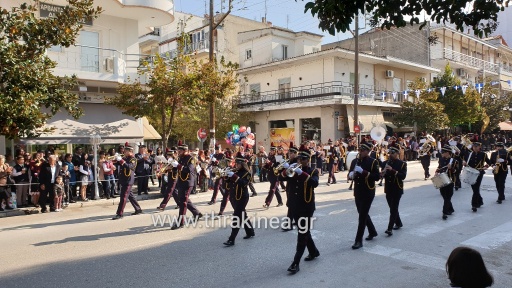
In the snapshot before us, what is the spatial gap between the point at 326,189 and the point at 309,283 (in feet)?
32.5

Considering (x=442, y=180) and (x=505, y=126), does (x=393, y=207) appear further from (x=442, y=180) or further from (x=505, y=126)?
(x=505, y=126)

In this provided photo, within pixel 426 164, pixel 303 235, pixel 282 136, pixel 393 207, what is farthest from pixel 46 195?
pixel 282 136

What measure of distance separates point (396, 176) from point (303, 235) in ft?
10.3

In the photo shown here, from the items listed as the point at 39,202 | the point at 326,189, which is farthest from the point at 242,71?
the point at 39,202

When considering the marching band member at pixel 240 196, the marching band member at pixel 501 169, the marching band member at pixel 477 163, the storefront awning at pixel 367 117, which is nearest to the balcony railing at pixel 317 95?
the storefront awning at pixel 367 117

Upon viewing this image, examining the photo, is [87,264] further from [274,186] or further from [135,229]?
[274,186]

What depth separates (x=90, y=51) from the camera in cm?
1712

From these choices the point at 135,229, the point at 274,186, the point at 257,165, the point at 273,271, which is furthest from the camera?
the point at 257,165

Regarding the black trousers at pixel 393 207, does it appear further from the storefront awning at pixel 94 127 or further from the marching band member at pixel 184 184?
the storefront awning at pixel 94 127

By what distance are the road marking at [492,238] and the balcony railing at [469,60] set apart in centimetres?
3422

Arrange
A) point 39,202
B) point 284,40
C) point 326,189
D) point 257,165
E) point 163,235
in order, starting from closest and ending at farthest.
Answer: point 163,235
point 39,202
point 326,189
point 257,165
point 284,40

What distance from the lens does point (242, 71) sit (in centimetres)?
3538

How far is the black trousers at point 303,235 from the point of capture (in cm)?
623

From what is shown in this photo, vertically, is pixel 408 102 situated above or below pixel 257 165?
above
